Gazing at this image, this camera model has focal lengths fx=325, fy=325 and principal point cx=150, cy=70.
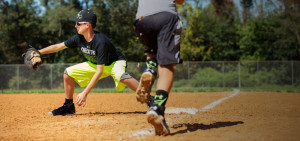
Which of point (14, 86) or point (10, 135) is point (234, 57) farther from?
point (10, 135)

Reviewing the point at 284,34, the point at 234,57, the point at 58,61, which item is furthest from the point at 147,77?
the point at 234,57

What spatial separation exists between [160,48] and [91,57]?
229 cm

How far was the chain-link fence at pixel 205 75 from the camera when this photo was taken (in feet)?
68.6

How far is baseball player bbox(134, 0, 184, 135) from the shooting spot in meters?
3.69

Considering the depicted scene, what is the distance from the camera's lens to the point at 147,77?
3.82 m

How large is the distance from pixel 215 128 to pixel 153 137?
952 mm

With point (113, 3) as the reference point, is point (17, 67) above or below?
below

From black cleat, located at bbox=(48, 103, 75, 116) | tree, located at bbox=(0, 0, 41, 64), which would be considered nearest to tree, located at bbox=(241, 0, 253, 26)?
tree, located at bbox=(0, 0, 41, 64)

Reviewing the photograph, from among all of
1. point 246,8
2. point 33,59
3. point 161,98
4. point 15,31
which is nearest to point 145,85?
point 161,98

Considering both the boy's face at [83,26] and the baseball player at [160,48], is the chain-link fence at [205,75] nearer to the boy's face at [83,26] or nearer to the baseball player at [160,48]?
the boy's face at [83,26]

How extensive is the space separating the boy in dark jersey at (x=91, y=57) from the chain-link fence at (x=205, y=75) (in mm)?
15233

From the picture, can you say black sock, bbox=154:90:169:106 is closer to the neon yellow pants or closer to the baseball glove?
the neon yellow pants

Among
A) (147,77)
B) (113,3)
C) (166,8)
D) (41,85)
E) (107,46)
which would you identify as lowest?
(41,85)

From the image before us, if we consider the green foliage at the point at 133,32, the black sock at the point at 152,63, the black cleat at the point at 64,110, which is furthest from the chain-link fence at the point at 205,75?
the black sock at the point at 152,63
